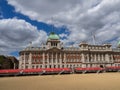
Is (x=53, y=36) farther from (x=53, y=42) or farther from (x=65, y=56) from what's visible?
(x=65, y=56)

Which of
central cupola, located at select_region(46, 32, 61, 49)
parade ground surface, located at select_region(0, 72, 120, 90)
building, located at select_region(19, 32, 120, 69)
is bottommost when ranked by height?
parade ground surface, located at select_region(0, 72, 120, 90)

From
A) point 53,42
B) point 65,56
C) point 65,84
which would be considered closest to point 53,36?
point 53,42

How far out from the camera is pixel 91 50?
357 ft

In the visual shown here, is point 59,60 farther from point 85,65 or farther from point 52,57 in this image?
point 85,65

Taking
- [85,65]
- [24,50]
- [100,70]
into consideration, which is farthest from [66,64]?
[100,70]

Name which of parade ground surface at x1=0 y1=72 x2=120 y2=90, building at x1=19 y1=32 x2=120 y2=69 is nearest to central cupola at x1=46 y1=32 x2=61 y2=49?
building at x1=19 y1=32 x2=120 y2=69

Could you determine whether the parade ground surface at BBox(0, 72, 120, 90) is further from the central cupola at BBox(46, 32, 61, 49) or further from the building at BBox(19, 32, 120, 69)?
the central cupola at BBox(46, 32, 61, 49)

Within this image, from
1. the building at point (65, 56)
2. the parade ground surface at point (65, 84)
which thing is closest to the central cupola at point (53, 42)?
A: the building at point (65, 56)

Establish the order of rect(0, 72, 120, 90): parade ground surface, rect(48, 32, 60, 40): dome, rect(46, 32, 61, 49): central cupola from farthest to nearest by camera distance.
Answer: rect(48, 32, 60, 40): dome
rect(46, 32, 61, 49): central cupola
rect(0, 72, 120, 90): parade ground surface

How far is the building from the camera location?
101550mm

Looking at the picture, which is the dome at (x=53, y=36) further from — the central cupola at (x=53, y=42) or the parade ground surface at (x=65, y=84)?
the parade ground surface at (x=65, y=84)

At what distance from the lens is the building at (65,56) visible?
101550 mm

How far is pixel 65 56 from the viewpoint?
10538 centimetres

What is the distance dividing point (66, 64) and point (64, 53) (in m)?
6.67
